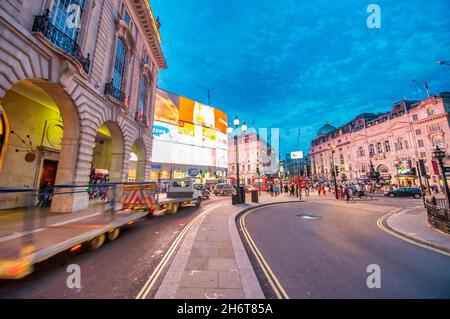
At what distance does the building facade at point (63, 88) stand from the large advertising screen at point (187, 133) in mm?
20309

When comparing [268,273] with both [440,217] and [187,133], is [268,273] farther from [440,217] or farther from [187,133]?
[187,133]

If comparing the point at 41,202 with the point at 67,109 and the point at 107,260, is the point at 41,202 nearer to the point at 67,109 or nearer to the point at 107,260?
the point at 67,109

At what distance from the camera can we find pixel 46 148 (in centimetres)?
1173

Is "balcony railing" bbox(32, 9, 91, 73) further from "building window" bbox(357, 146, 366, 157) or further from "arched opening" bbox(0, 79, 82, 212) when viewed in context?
"building window" bbox(357, 146, 366, 157)

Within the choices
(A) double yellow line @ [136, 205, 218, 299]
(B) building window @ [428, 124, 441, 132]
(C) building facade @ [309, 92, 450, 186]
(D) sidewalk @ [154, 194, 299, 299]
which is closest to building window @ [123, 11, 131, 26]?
(A) double yellow line @ [136, 205, 218, 299]

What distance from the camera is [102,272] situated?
3881 mm

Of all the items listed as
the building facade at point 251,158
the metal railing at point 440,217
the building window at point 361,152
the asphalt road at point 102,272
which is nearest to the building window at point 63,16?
the asphalt road at point 102,272

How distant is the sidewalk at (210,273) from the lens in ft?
10.1

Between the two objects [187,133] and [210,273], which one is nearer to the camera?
[210,273]

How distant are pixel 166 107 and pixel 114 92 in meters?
24.5

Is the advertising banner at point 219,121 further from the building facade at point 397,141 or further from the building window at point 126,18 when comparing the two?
the building window at point 126,18

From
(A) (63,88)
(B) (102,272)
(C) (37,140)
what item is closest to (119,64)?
(A) (63,88)

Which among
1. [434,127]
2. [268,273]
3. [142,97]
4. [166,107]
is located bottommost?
[268,273]

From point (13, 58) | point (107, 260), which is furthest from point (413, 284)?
point (13, 58)
